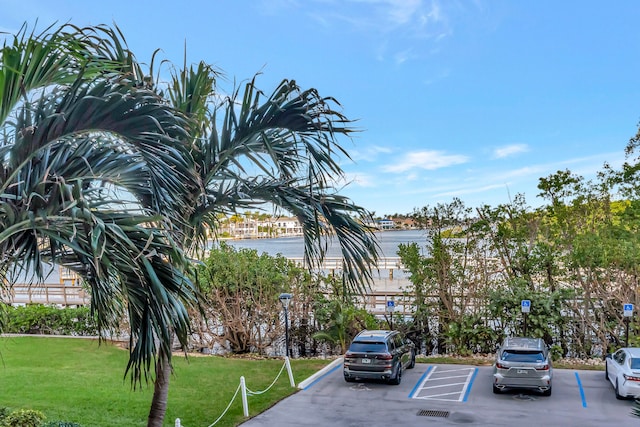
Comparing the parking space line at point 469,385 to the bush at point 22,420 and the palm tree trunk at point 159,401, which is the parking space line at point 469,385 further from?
the bush at point 22,420

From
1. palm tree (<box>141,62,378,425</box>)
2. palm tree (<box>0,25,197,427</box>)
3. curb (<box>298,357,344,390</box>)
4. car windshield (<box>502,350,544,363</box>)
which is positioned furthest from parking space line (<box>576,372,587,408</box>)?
palm tree (<box>0,25,197,427</box>)

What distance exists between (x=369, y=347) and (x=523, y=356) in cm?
395

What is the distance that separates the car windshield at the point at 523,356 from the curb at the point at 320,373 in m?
5.30

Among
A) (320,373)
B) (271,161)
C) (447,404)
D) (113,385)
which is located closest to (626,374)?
(447,404)

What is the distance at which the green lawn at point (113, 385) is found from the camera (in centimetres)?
1134

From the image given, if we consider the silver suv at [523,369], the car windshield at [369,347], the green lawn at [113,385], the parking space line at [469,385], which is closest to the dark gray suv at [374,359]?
the car windshield at [369,347]

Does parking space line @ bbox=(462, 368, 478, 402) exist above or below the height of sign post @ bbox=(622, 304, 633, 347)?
below

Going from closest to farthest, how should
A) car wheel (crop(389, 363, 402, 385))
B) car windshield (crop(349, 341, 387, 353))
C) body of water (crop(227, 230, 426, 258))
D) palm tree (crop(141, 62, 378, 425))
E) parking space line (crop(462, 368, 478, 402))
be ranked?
palm tree (crop(141, 62, 378, 425)), body of water (crop(227, 230, 426, 258)), parking space line (crop(462, 368, 478, 402)), car windshield (crop(349, 341, 387, 353)), car wheel (crop(389, 363, 402, 385))

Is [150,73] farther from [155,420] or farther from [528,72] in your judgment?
[528,72]

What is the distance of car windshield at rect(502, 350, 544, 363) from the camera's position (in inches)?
508

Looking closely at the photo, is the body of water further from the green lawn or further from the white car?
the white car

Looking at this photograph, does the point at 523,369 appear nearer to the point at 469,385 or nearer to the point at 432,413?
the point at 469,385

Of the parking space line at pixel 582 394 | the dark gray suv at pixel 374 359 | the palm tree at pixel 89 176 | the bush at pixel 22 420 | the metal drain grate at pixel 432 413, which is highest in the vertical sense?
the palm tree at pixel 89 176

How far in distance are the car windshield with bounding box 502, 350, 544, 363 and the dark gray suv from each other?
9.57 feet
